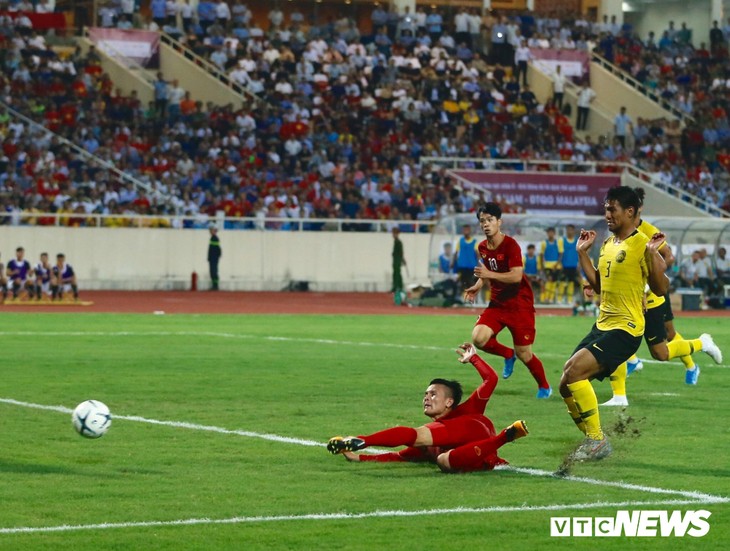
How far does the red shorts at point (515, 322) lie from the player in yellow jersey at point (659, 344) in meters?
1.06

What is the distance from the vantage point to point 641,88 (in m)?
56.7

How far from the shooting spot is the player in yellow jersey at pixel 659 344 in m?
14.4

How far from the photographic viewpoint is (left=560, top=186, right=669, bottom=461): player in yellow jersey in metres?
10.7

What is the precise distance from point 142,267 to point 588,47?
23090 mm

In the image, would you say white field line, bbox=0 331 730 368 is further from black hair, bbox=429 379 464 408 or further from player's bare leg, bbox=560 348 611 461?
black hair, bbox=429 379 464 408

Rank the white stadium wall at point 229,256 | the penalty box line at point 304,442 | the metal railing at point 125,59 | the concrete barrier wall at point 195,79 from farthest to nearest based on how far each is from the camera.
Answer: the metal railing at point 125,59, the concrete barrier wall at point 195,79, the white stadium wall at point 229,256, the penalty box line at point 304,442

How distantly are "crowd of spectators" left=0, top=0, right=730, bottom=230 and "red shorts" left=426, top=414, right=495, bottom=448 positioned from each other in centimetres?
3099

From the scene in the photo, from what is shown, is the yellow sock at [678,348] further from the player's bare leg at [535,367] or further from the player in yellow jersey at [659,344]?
the player's bare leg at [535,367]

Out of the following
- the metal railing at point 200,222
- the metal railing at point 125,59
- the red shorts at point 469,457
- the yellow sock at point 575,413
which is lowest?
the red shorts at point 469,457

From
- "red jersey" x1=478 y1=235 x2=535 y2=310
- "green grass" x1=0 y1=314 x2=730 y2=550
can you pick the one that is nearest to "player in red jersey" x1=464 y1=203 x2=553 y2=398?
"red jersey" x1=478 y1=235 x2=535 y2=310

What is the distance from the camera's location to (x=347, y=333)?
1033 inches

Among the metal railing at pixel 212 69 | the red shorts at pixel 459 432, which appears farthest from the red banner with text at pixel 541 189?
the red shorts at pixel 459 432

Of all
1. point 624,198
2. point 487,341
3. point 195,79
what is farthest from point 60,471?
point 195,79

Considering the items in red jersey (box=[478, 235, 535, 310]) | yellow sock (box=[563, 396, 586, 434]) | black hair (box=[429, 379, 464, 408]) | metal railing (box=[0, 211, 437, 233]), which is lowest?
Result: yellow sock (box=[563, 396, 586, 434])
